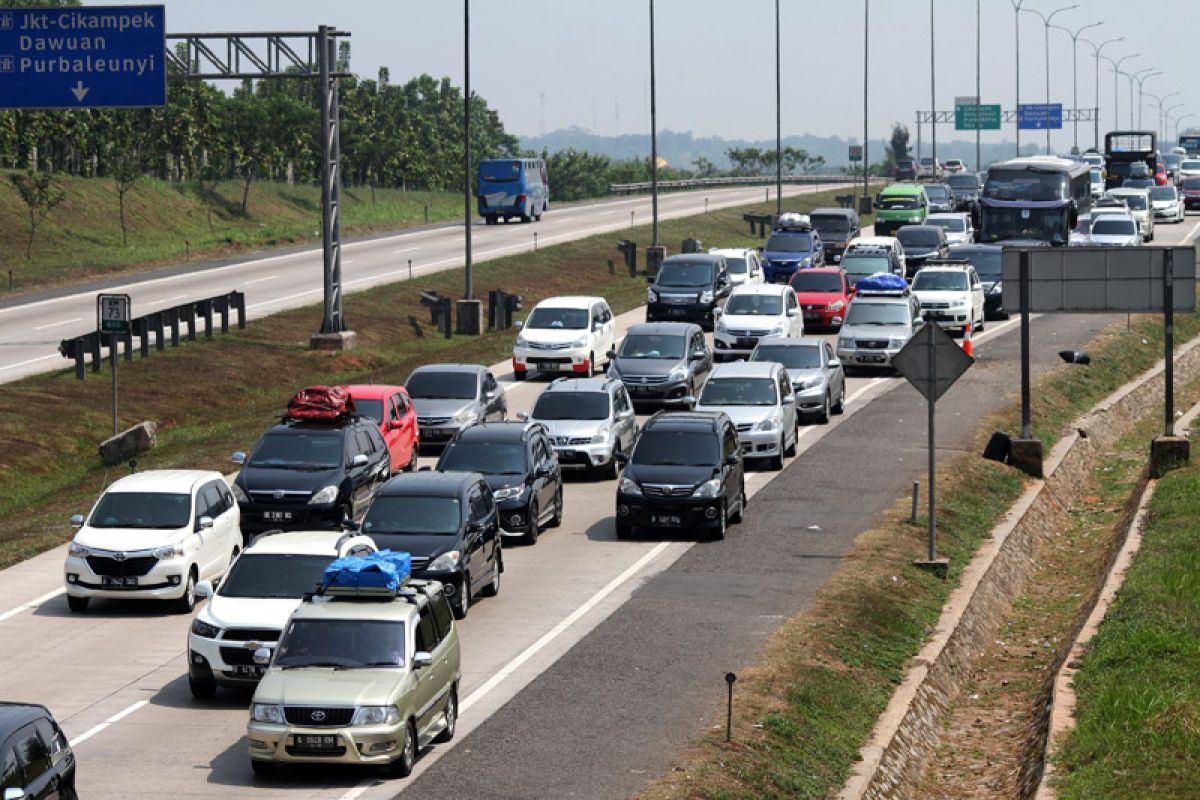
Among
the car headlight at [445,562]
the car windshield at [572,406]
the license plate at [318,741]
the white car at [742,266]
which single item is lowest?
the license plate at [318,741]

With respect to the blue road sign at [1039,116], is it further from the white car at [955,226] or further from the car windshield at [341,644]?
the car windshield at [341,644]

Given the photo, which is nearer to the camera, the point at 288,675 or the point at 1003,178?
the point at 288,675

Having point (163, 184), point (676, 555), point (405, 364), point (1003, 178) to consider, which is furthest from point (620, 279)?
point (676, 555)

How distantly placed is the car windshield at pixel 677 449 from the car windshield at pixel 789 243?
34264 mm

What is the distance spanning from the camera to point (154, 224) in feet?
302

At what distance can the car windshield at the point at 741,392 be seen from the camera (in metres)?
36.0

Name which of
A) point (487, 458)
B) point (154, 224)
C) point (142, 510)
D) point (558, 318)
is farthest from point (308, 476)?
point (154, 224)

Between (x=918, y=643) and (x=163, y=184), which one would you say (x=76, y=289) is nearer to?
(x=163, y=184)

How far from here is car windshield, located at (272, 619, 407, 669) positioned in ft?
59.3

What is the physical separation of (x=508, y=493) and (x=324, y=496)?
8.99ft

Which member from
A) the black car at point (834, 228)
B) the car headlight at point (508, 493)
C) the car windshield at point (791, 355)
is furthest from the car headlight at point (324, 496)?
the black car at point (834, 228)

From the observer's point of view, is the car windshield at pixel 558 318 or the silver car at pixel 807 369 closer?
the silver car at pixel 807 369

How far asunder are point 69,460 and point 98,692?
2044 cm

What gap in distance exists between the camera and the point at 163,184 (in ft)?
330
